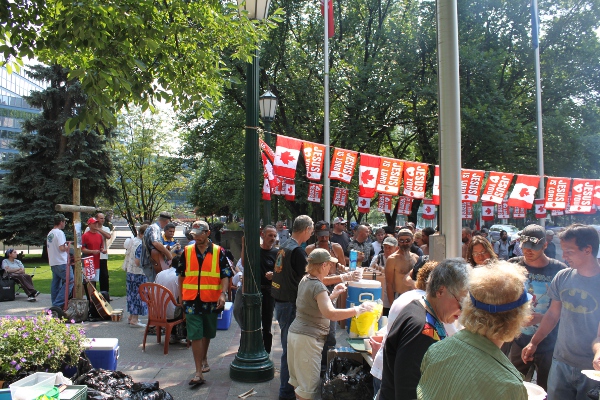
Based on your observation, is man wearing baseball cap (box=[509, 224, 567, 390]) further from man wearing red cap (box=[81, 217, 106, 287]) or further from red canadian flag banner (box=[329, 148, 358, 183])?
red canadian flag banner (box=[329, 148, 358, 183])

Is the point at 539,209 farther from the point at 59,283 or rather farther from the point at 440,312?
the point at 440,312

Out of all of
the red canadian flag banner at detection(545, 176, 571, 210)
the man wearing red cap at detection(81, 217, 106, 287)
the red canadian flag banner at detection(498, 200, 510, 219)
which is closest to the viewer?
the man wearing red cap at detection(81, 217, 106, 287)

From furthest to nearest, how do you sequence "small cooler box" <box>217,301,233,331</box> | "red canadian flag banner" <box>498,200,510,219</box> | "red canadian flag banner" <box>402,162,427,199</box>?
"red canadian flag banner" <box>498,200,510,219</box>
"red canadian flag banner" <box>402,162,427,199</box>
"small cooler box" <box>217,301,233,331</box>

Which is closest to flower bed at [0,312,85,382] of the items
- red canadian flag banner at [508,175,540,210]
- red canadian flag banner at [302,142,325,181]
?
red canadian flag banner at [302,142,325,181]

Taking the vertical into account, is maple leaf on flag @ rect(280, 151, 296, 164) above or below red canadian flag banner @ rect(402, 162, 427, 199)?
above

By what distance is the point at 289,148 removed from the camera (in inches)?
514

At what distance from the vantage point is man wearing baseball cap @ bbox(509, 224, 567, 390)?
4633mm

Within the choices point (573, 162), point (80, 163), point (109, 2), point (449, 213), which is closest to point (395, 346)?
point (449, 213)

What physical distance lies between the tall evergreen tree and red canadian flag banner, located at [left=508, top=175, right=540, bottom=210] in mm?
20555

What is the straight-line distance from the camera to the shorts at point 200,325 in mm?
6191

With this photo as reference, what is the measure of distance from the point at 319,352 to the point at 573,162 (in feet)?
76.5

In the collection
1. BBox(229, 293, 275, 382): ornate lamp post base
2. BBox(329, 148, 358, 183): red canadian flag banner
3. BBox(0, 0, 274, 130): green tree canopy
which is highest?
BBox(0, 0, 274, 130): green tree canopy

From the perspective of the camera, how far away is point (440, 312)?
271 centimetres

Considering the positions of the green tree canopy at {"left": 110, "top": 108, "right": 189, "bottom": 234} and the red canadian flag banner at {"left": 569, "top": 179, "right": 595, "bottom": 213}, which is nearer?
the red canadian flag banner at {"left": 569, "top": 179, "right": 595, "bottom": 213}
